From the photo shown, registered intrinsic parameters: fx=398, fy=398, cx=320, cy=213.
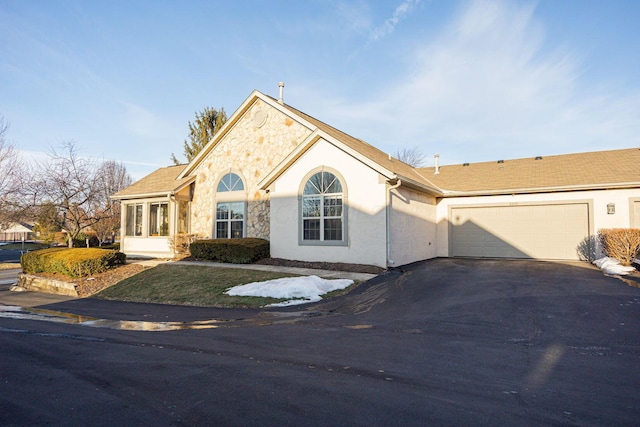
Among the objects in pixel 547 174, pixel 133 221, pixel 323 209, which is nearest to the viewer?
pixel 323 209

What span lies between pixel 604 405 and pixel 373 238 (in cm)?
1030

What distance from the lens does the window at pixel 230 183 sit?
62.6ft

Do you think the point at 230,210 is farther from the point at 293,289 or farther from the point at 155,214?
the point at 293,289

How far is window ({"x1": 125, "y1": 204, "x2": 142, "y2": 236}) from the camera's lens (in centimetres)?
2209

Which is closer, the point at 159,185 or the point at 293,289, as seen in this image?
the point at 293,289

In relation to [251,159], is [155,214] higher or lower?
lower

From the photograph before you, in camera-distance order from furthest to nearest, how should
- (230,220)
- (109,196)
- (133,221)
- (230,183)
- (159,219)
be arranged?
(109,196)
(133,221)
(159,219)
(230,183)
(230,220)

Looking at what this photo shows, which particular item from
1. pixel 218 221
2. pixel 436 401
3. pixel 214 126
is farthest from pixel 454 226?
pixel 214 126

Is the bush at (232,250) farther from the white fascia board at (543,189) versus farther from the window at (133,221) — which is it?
the white fascia board at (543,189)

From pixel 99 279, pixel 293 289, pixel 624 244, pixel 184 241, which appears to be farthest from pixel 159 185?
pixel 624 244

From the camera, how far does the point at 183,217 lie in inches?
818

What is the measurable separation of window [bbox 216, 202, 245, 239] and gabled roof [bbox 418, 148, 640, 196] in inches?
380

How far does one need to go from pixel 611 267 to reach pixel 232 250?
1369 cm

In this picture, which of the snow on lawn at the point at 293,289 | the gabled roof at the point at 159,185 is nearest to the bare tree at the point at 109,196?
the gabled roof at the point at 159,185
